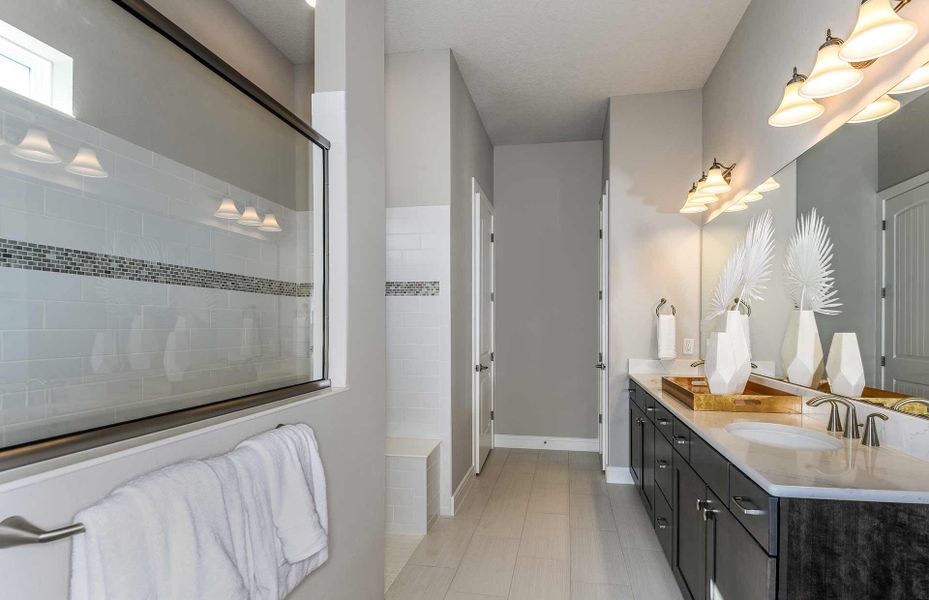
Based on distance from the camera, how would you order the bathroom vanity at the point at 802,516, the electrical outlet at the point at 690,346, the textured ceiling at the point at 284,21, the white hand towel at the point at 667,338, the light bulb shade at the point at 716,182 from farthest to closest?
1. the electrical outlet at the point at 690,346
2. the white hand towel at the point at 667,338
3. the light bulb shade at the point at 716,182
4. the textured ceiling at the point at 284,21
5. the bathroom vanity at the point at 802,516

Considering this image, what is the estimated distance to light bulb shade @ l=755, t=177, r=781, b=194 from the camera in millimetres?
2423

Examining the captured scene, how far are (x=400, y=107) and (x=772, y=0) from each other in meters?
2.15

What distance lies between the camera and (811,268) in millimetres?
2041

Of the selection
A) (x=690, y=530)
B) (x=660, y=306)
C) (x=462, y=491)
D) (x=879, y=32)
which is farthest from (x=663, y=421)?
(x=879, y=32)

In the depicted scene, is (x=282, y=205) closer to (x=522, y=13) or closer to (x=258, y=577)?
(x=258, y=577)

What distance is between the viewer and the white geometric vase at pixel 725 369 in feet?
7.72

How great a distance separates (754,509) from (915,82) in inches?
53.3

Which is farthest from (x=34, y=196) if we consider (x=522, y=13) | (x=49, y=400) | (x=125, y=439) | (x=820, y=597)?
(x=522, y=13)

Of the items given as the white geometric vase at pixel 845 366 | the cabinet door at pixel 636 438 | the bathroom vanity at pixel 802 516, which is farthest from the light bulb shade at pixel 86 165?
the cabinet door at pixel 636 438

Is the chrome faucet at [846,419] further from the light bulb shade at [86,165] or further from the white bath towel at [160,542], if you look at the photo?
the light bulb shade at [86,165]

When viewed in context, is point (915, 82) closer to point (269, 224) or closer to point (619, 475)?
point (269, 224)

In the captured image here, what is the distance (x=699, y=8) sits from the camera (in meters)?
2.81

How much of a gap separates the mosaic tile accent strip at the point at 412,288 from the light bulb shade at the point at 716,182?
1825 mm

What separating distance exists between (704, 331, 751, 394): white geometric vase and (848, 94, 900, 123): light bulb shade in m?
1.06
